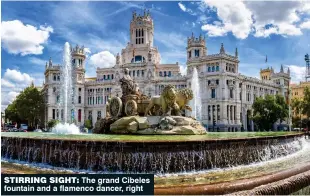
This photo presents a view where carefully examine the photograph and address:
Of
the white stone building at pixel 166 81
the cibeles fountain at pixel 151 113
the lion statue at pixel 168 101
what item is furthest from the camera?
the white stone building at pixel 166 81

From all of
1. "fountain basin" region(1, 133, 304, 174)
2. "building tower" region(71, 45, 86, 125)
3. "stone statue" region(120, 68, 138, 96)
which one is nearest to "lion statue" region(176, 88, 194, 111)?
"stone statue" region(120, 68, 138, 96)

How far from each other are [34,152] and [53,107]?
8261cm

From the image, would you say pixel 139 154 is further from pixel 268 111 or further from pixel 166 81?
pixel 166 81

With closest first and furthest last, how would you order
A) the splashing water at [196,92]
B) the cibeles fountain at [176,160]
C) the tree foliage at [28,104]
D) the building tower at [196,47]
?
the cibeles fountain at [176,160], the splashing water at [196,92], the tree foliage at [28,104], the building tower at [196,47]

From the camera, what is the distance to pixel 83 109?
99375mm

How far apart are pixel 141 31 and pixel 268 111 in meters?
52.8

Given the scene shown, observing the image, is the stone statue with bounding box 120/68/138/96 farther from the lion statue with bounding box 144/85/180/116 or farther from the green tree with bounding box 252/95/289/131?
the green tree with bounding box 252/95/289/131

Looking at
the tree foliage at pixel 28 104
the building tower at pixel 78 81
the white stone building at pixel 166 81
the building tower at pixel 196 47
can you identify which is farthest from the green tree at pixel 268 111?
the building tower at pixel 78 81

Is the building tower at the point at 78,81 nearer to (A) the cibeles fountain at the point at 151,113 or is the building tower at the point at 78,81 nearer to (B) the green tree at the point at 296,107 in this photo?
(B) the green tree at the point at 296,107

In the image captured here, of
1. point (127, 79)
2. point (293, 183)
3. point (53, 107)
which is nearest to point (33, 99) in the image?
point (53, 107)

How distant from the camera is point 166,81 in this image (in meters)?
89.4

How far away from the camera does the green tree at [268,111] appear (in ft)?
215

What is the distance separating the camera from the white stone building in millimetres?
78562

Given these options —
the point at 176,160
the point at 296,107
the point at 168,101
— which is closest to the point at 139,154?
the point at 176,160
